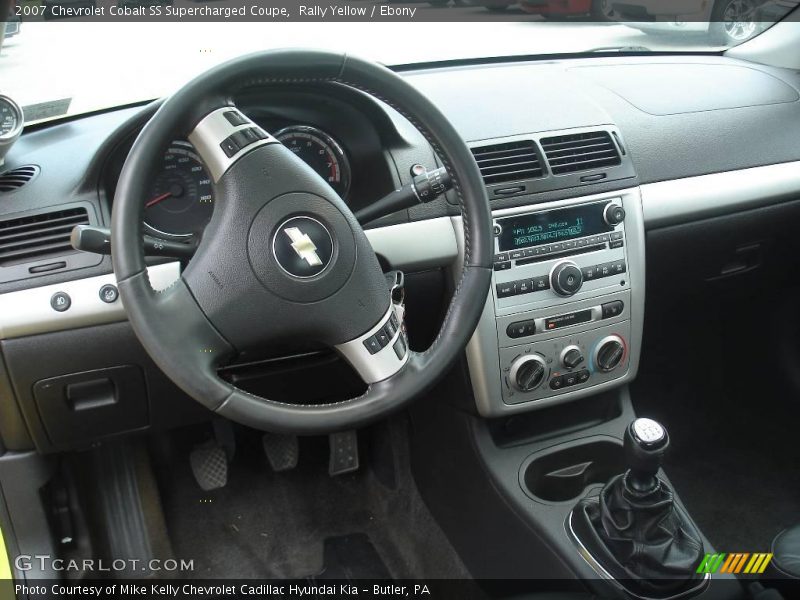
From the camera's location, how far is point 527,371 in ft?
5.95

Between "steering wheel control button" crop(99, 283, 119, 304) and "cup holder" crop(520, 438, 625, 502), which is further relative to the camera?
"cup holder" crop(520, 438, 625, 502)

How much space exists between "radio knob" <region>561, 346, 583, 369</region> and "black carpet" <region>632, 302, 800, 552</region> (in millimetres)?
620

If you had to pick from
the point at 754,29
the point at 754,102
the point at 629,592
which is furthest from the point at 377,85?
the point at 754,29

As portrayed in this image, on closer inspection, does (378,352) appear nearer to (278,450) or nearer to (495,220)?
(495,220)

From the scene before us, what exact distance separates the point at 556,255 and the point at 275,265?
2.56 feet

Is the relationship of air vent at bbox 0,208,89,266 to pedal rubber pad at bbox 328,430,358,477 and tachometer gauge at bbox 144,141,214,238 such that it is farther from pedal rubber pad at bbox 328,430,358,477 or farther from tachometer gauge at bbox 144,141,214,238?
pedal rubber pad at bbox 328,430,358,477

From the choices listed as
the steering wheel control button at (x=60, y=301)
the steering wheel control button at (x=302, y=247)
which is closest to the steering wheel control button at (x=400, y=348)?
the steering wheel control button at (x=302, y=247)

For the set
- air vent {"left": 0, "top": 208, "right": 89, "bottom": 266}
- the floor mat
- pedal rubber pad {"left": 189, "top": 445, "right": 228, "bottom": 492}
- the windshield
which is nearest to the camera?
air vent {"left": 0, "top": 208, "right": 89, "bottom": 266}

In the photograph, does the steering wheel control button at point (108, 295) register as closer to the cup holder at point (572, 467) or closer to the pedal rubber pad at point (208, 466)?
the pedal rubber pad at point (208, 466)

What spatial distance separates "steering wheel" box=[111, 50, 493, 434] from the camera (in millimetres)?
1149

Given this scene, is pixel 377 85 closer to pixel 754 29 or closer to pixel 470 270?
pixel 470 270

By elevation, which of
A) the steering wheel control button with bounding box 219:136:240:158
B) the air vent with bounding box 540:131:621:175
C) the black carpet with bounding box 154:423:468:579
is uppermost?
the steering wheel control button with bounding box 219:136:240:158

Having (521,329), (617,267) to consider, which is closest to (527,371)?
(521,329)

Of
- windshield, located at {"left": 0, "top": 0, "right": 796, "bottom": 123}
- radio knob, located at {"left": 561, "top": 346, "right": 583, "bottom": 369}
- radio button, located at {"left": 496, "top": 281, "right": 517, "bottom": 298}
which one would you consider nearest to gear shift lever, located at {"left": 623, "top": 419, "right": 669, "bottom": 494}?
radio knob, located at {"left": 561, "top": 346, "right": 583, "bottom": 369}
